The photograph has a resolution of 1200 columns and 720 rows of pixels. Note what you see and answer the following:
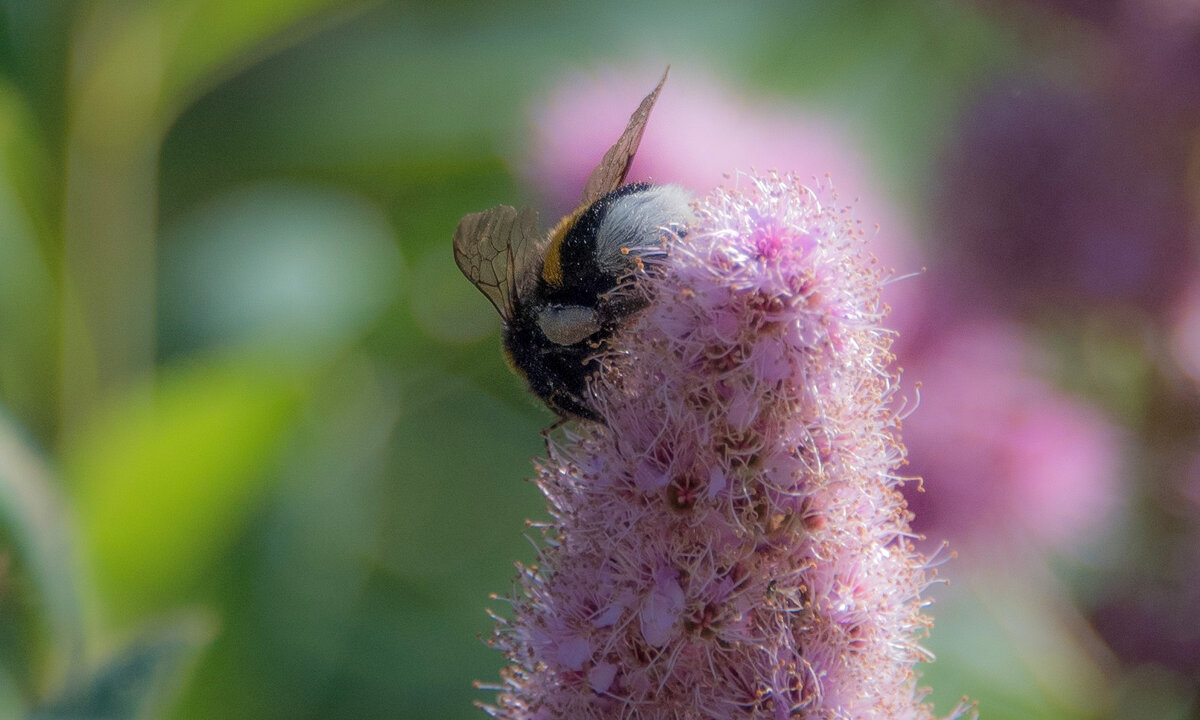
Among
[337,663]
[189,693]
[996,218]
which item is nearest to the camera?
[189,693]

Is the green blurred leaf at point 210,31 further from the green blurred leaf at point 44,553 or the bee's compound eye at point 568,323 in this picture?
the bee's compound eye at point 568,323

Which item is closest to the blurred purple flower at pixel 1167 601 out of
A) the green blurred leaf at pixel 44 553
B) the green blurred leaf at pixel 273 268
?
the green blurred leaf at pixel 273 268

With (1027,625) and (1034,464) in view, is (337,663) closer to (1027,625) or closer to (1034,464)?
(1027,625)

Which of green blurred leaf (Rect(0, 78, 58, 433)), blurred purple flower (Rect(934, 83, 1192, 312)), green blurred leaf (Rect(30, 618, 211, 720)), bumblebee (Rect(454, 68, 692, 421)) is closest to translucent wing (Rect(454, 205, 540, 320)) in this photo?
bumblebee (Rect(454, 68, 692, 421))

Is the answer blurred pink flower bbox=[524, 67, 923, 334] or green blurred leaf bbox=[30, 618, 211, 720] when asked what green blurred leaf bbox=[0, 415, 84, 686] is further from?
blurred pink flower bbox=[524, 67, 923, 334]

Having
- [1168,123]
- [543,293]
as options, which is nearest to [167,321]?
[543,293]

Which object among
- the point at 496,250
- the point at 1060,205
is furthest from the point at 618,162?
the point at 1060,205
